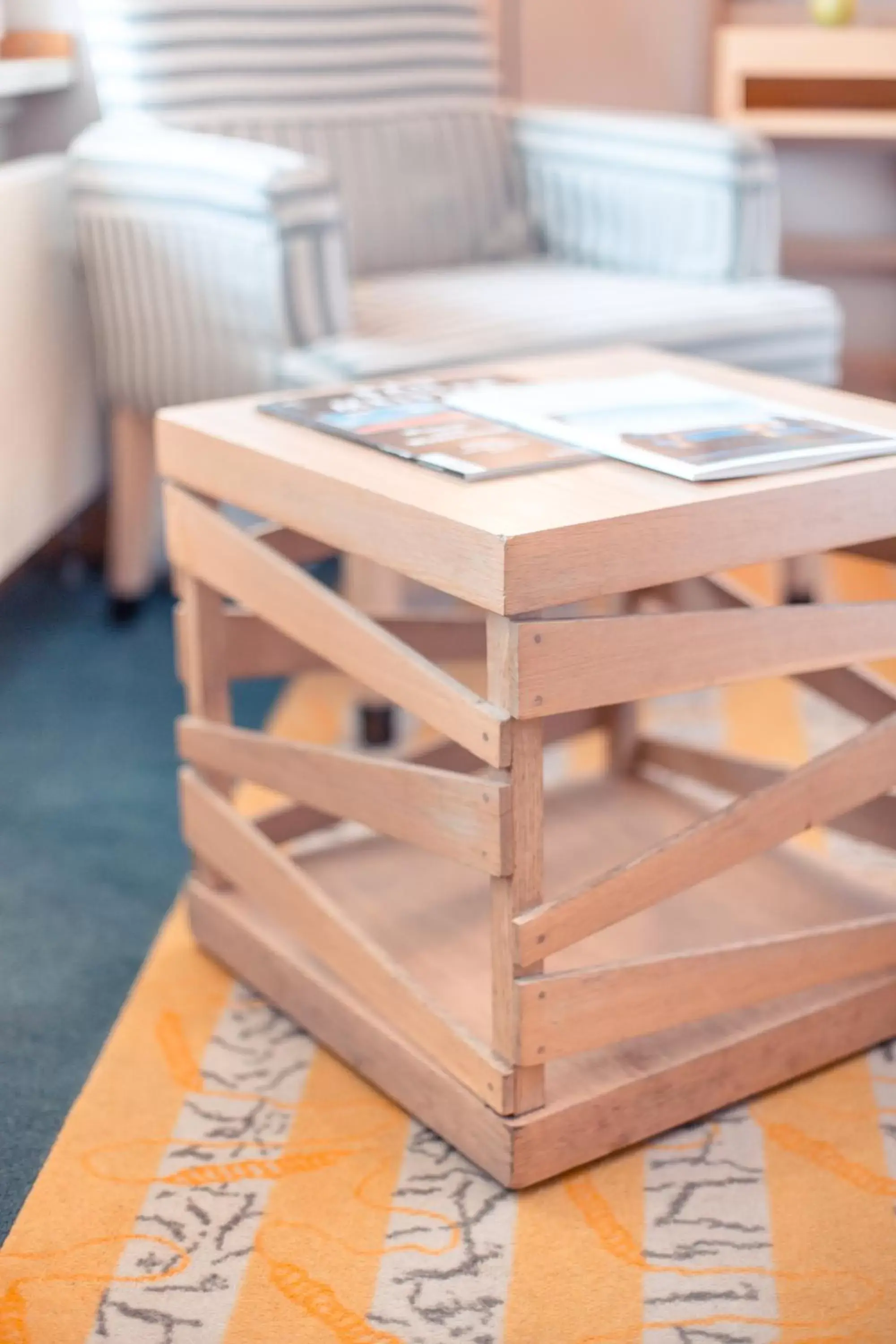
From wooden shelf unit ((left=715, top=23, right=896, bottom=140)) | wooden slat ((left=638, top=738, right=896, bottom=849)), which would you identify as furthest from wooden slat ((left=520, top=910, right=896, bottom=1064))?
wooden shelf unit ((left=715, top=23, right=896, bottom=140))

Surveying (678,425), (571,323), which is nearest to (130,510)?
(571,323)

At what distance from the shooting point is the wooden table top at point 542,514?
2.86 feet

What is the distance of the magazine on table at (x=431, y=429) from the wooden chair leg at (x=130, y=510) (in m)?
0.74

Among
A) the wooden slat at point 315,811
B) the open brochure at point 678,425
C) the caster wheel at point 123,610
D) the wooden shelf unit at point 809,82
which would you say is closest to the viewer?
the open brochure at point 678,425

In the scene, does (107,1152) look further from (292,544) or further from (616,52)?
(616,52)

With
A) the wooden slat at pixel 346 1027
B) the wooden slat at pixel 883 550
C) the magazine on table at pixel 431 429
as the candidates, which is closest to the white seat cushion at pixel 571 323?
the magazine on table at pixel 431 429

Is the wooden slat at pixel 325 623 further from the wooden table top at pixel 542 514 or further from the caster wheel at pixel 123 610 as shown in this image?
the caster wheel at pixel 123 610

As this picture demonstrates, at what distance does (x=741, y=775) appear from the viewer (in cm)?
133

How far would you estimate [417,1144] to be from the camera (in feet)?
3.38

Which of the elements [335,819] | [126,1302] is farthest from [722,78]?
[126,1302]

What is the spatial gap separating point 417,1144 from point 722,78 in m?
1.74

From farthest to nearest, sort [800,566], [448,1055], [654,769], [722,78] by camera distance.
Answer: [722,78], [800,566], [654,769], [448,1055]

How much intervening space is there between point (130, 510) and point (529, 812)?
115cm

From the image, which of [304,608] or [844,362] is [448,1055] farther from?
[844,362]
